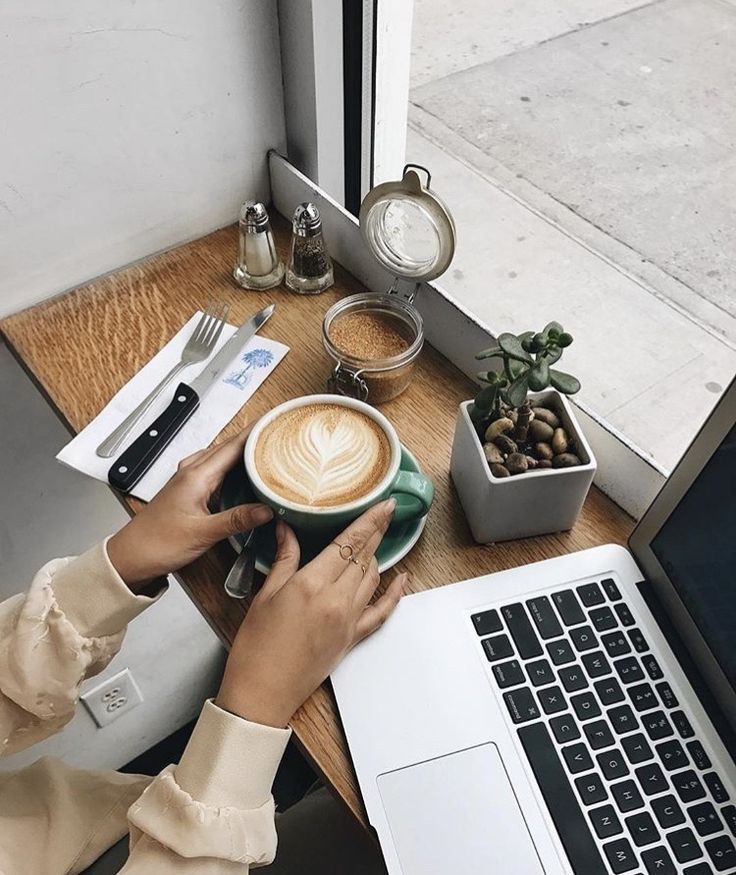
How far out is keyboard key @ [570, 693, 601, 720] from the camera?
1.95 ft

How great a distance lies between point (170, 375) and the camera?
0.85 meters

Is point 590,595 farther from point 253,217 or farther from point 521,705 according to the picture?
point 253,217

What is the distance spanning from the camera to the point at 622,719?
59 centimetres

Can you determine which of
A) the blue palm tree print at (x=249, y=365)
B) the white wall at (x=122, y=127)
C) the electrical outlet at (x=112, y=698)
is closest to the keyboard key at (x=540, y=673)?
the blue palm tree print at (x=249, y=365)

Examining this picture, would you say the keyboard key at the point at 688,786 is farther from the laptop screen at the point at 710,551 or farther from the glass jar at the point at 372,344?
the glass jar at the point at 372,344

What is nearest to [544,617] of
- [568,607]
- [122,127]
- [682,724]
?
[568,607]

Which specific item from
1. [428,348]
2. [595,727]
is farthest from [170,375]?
[595,727]

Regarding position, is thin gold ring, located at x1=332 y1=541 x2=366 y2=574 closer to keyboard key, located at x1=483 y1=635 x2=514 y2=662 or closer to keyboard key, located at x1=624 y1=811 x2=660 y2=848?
keyboard key, located at x1=483 y1=635 x2=514 y2=662

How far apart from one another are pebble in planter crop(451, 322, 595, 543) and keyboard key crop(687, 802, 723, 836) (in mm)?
248

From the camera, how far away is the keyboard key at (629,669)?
612 millimetres

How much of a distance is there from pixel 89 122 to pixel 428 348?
1.46ft

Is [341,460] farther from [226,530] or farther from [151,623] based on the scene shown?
[151,623]

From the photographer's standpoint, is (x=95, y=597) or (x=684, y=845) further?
(x=95, y=597)

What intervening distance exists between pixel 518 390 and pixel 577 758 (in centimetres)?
28
